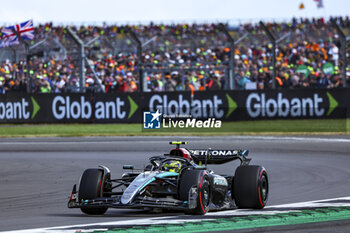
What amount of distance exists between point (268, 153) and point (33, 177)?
21.0ft

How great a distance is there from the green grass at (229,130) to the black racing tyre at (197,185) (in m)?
15.4

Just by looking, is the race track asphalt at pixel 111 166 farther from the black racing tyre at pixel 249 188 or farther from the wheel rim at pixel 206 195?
the black racing tyre at pixel 249 188

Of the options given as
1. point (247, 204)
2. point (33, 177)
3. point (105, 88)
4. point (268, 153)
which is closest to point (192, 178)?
point (247, 204)

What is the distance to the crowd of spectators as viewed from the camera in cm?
2573

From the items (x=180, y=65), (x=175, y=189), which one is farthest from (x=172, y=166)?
(x=180, y=65)

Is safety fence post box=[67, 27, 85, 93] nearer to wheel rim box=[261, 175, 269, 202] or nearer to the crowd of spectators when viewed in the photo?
the crowd of spectators

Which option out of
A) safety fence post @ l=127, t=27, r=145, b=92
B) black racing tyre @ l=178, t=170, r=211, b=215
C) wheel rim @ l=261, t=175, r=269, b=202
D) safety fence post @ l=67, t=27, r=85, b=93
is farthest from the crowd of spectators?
black racing tyre @ l=178, t=170, r=211, b=215

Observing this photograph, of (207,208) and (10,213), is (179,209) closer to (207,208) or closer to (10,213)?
(207,208)

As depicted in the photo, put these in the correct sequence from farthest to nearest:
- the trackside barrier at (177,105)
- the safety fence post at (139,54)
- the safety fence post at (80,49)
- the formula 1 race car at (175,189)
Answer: the trackside barrier at (177,105) → the safety fence post at (139,54) → the safety fence post at (80,49) → the formula 1 race car at (175,189)

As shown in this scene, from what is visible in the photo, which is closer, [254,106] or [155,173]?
[155,173]

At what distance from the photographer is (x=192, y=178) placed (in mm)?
7562

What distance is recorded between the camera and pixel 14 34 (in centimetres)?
2555

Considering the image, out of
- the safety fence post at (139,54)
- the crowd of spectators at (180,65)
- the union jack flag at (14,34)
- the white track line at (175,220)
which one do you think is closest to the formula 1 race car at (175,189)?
the white track line at (175,220)

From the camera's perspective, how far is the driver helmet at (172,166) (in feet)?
27.2
